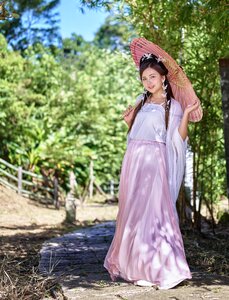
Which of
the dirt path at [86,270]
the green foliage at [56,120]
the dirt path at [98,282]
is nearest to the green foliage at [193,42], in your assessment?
the dirt path at [86,270]

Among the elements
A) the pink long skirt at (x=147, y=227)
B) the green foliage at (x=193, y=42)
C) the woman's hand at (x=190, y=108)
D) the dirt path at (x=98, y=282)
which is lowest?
the dirt path at (x=98, y=282)

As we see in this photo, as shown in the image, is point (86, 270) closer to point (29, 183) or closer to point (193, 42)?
point (193, 42)

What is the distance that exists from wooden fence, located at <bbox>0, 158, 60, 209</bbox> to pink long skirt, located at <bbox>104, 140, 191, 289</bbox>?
8.59 m

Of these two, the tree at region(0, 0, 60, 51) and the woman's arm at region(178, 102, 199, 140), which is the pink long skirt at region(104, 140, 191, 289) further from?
the tree at region(0, 0, 60, 51)

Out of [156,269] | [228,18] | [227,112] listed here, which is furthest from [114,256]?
[228,18]

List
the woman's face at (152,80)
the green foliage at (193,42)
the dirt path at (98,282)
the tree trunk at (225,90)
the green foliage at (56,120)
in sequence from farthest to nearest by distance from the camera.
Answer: the green foliage at (56,120), the green foliage at (193,42), the tree trunk at (225,90), the woman's face at (152,80), the dirt path at (98,282)

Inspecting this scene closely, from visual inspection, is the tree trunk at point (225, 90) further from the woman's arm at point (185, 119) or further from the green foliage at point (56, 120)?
the green foliage at point (56, 120)

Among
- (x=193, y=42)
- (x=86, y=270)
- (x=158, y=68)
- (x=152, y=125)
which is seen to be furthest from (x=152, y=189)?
(x=193, y=42)

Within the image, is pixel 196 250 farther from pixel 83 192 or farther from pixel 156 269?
pixel 83 192

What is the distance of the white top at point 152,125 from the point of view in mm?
3822

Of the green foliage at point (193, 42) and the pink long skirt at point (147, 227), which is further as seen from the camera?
the green foliage at point (193, 42)

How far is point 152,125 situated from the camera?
12.5 feet

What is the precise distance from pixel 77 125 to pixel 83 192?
1.82 metres

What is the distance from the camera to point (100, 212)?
457 inches
